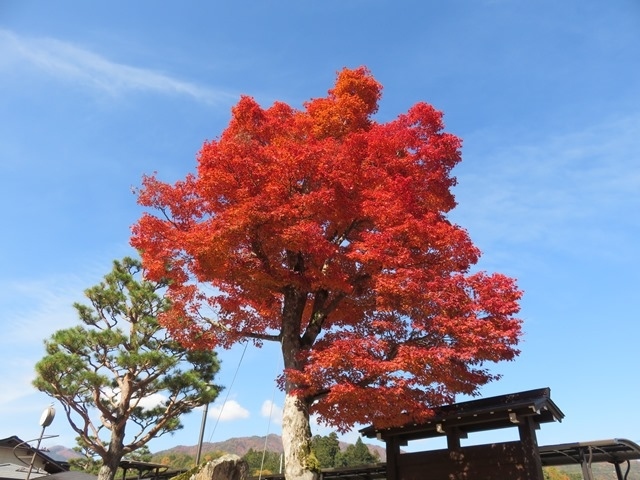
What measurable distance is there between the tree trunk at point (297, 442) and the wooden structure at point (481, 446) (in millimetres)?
3404

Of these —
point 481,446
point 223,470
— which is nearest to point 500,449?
point 481,446

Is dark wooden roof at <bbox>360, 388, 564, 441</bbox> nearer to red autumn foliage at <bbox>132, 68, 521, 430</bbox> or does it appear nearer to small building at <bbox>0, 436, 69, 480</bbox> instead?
red autumn foliage at <bbox>132, 68, 521, 430</bbox>

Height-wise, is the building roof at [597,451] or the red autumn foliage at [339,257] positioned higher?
the red autumn foliage at [339,257]

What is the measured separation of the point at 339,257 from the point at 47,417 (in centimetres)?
1436

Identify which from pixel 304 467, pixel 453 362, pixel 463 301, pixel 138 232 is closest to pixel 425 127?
pixel 463 301

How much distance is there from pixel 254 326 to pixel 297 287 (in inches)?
88.6

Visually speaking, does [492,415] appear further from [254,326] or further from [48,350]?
[48,350]

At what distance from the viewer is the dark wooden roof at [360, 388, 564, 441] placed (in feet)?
35.5

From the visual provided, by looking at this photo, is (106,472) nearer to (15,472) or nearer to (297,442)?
(15,472)

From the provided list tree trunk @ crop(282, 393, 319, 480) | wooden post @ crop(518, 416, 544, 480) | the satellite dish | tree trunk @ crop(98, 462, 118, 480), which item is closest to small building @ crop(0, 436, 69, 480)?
tree trunk @ crop(98, 462, 118, 480)

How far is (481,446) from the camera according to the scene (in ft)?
38.9

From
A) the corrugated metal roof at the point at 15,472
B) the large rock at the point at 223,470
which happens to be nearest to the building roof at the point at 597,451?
the large rock at the point at 223,470

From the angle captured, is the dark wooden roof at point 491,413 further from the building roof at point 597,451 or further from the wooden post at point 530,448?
the building roof at point 597,451

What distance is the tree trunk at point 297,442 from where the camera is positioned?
1065cm
